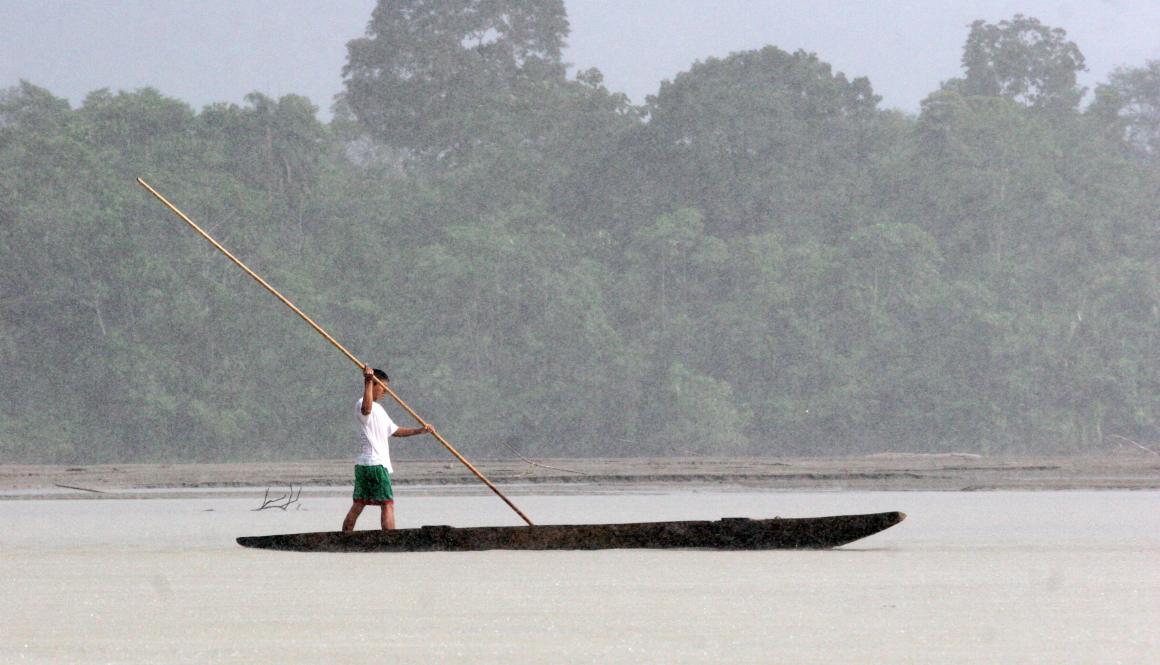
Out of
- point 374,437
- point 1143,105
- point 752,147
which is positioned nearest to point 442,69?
point 752,147

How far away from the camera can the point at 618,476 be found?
99.7 feet

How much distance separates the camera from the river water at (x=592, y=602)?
7340 mm

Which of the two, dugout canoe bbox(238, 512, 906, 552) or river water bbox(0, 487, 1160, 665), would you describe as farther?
dugout canoe bbox(238, 512, 906, 552)

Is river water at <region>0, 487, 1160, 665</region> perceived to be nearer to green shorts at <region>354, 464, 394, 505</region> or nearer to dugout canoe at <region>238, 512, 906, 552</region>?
dugout canoe at <region>238, 512, 906, 552</region>

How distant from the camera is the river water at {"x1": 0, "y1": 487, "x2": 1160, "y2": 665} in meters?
7.34

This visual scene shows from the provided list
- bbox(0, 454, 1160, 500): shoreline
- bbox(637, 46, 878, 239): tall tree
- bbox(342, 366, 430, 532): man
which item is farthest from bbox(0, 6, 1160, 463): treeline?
bbox(342, 366, 430, 532): man

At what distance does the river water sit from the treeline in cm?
2719

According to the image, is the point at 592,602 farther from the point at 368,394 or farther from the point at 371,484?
the point at 371,484

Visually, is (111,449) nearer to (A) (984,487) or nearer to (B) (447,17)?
(B) (447,17)

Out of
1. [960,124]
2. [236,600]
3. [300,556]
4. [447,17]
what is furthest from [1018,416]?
[236,600]

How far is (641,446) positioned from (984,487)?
1737 cm

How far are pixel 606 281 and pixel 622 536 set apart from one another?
33.7 m

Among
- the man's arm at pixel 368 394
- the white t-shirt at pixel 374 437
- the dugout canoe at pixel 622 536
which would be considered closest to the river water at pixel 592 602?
the dugout canoe at pixel 622 536

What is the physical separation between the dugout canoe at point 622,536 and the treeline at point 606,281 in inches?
1136
